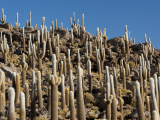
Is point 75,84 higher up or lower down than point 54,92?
higher up

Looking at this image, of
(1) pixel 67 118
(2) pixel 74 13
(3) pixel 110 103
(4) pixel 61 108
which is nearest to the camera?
(3) pixel 110 103

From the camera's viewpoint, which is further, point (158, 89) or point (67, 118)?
point (67, 118)

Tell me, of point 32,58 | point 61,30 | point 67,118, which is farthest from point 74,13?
point 67,118

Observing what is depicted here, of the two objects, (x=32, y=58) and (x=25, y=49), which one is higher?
(x=25, y=49)

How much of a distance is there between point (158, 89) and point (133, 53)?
14.8m

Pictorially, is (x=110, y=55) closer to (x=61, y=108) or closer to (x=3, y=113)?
(x=61, y=108)

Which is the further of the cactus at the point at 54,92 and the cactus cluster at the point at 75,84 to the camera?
the cactus cluster at the point at 75,84

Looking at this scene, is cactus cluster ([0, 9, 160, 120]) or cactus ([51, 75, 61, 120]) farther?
cactus cluster ([0, 9, 160, 120])

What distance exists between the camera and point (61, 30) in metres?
27.4

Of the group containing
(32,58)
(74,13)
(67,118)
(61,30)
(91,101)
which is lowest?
(67,118)

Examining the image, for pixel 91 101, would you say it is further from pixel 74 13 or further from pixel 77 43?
pixel 74 13

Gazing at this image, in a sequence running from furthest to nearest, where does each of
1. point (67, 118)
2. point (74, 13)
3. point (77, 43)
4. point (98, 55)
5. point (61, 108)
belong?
point (74, 13) < point (77, 43) < point (98, 55) < point (61, 108) < point (67, 118)

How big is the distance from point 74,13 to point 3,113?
1916cm

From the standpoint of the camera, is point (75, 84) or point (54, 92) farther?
point (75, 84)
